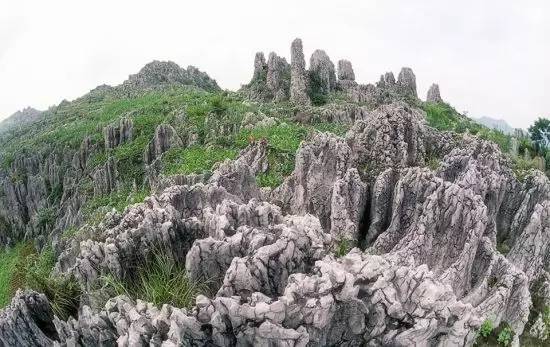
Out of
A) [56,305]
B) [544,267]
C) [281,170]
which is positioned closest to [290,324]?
[56,305]

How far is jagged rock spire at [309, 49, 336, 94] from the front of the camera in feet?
164

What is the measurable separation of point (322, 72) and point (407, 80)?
16.3 metres

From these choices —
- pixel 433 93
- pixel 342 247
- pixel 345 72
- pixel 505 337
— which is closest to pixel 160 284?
pixel 342 247

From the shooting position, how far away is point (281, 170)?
1991 centimetres

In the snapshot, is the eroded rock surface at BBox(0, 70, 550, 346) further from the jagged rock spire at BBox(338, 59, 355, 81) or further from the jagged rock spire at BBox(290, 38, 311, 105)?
the jagged rock spire at BBox(338, 59, 355, 81)

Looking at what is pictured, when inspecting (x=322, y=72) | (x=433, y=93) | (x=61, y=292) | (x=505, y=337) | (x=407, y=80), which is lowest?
(x=505, y=337)

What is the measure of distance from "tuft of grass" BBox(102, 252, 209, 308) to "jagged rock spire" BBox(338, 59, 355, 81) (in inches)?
2006

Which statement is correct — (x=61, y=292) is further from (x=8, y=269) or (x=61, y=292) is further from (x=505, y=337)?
(x=8, y=269)

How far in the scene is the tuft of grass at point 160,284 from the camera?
9048 millimetres

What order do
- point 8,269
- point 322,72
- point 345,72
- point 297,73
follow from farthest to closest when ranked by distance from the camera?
point 345,72, point 322,72, point 297,73, point 8,269

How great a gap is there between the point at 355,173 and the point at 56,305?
817 centimetres

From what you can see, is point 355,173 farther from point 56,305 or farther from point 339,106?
point 339,106

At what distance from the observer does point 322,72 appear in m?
50.9

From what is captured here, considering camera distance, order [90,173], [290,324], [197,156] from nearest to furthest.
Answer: [290,324]
[197,156]
[90,173]
